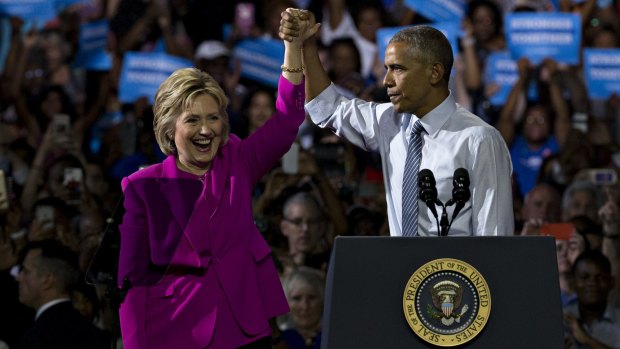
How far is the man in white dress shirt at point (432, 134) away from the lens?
3.18m

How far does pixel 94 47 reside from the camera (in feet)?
29.2

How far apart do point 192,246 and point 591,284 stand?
3518 mm

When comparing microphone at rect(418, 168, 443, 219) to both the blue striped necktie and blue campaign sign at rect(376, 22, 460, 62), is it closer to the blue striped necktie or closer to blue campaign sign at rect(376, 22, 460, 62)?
the blue striped necktie

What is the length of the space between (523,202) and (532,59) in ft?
4.87

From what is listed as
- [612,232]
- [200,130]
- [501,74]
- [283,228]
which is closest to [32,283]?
[283,228]

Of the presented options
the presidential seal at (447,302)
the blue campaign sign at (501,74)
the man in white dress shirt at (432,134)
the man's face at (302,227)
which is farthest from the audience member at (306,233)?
the presidential seal at (447,302)

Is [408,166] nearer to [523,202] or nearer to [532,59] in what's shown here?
[523,202]

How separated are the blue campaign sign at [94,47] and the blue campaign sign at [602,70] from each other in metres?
3.40

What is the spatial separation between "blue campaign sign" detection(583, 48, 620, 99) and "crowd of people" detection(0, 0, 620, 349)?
115 mm

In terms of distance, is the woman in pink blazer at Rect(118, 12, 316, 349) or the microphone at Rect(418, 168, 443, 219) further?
the woman in pink blazer at Rect(118, 12, 316, 349)

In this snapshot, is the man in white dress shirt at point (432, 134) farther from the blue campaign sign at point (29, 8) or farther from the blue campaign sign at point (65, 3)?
the blue campaign sign at point (65, 3)

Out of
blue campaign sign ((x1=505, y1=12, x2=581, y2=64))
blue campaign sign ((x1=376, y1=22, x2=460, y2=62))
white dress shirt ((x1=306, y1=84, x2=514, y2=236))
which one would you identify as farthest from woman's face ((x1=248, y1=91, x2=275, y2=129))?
white dress shirt ((x1=306, y1=84, x2=514, y2=236))

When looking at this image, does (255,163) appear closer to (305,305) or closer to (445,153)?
(445,153)

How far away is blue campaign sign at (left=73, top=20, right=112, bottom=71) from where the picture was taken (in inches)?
349
